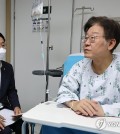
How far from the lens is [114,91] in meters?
1.25

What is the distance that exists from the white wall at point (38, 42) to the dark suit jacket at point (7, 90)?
4.16ft

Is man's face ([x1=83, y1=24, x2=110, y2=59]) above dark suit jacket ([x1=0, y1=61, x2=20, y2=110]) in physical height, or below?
above

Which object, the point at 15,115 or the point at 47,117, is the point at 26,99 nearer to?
the point at 15,115

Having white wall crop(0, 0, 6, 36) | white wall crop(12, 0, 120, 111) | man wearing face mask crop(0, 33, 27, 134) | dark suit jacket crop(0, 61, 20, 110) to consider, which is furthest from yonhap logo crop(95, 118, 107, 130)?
white wall crop(0, 0, 6, 36)

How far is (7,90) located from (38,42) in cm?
145

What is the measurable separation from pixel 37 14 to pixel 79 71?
1078 millimetres

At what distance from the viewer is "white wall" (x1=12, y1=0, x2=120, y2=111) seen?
2.78 meters

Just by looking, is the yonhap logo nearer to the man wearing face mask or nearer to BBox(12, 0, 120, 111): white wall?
the man wearing face mask

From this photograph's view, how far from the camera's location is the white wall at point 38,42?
9.13ft

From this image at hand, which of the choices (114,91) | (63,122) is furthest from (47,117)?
(114,91)

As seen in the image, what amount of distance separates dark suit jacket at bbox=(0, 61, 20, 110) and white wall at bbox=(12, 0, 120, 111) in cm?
127

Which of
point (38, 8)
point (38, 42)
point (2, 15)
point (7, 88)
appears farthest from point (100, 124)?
point (2, 15)

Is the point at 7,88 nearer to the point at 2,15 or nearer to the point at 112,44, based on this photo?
the point at 112,44

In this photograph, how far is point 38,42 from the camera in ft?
10.3
